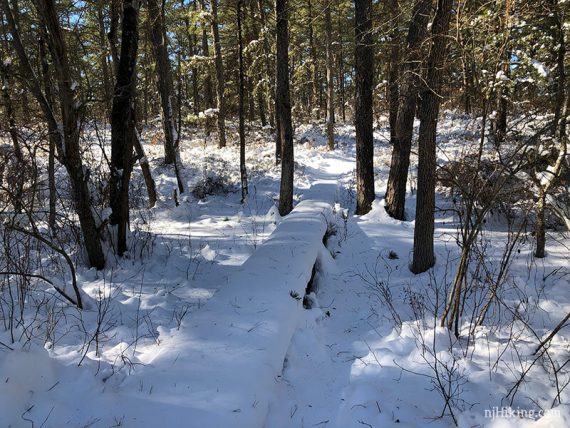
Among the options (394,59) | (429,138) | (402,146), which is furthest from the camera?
(394,59)

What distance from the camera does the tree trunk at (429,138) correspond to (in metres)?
4.70

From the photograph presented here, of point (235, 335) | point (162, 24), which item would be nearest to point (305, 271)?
point (235, 335)

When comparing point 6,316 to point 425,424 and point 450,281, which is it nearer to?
point 425,424

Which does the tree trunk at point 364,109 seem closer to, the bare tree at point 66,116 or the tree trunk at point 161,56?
the tree trunk at point 161,56

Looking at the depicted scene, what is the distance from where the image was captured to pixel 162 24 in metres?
10.1

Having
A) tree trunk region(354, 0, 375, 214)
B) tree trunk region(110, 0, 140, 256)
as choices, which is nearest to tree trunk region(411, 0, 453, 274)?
tree trunk region(354, 0, 375, 214)

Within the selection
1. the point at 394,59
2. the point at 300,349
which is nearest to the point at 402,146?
the point at 394,59

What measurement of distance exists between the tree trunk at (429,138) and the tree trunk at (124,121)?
4.18 meters

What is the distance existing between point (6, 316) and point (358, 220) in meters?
6.09

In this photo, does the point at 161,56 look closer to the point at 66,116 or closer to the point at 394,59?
the point at 66,116

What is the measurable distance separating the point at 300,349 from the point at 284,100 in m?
5.65

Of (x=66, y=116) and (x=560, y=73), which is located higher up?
(x=560, y=73)

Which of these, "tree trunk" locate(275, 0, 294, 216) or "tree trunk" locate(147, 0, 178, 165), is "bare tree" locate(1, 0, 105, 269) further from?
"tree trunk" locate(147, 0, 178, 165)

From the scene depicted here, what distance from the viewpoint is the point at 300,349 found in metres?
3.87
